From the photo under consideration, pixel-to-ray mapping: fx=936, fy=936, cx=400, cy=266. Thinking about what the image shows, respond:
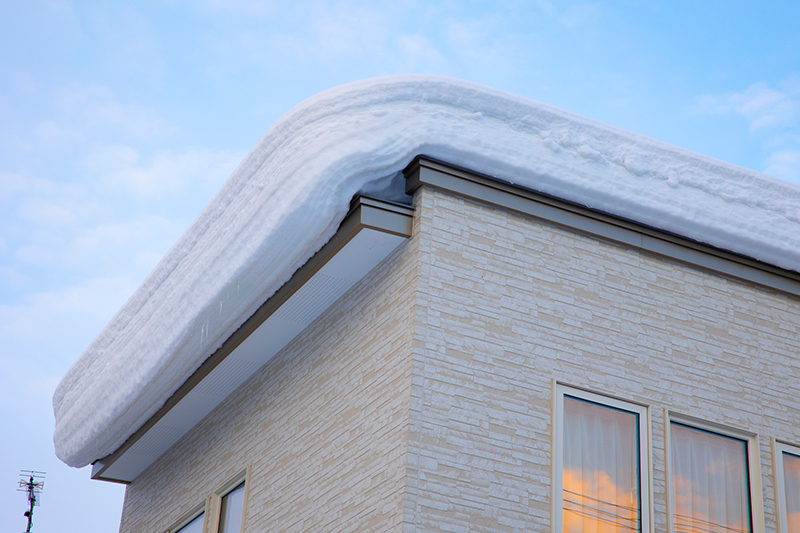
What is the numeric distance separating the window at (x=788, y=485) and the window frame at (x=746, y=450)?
0.64 feet

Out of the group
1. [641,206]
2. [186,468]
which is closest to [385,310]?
[641,206]

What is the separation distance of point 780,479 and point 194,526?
6.31m

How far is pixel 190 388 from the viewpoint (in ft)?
33.7

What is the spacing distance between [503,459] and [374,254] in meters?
2.06

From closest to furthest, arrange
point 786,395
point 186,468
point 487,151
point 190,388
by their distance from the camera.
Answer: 1. point 487,151
2. point 786,395
3. point 190,388
4. point 186,468

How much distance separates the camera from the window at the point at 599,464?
723 centimetres

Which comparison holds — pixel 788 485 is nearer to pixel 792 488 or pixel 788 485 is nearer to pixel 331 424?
pixel 792 488

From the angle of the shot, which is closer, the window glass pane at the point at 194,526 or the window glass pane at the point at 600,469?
the window glass pane at the point at 600,469

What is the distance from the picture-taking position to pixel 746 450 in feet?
26.6

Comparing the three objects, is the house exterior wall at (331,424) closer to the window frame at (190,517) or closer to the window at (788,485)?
the window frame at (190,517)

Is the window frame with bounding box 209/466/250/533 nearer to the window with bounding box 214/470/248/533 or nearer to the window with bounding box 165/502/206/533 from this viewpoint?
the window with bounding box 214/470/248/533

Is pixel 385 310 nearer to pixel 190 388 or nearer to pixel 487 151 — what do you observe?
pixel 487 151

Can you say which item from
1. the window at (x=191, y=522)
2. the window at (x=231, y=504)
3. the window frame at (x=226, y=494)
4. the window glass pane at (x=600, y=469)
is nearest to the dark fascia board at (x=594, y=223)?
the window glass pane at (x=600, y=469)

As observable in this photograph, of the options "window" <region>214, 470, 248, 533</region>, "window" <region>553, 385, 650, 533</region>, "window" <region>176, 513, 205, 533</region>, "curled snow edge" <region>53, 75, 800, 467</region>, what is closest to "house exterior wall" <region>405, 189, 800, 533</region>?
"window" <region>553, 385, 650, 533</region>
